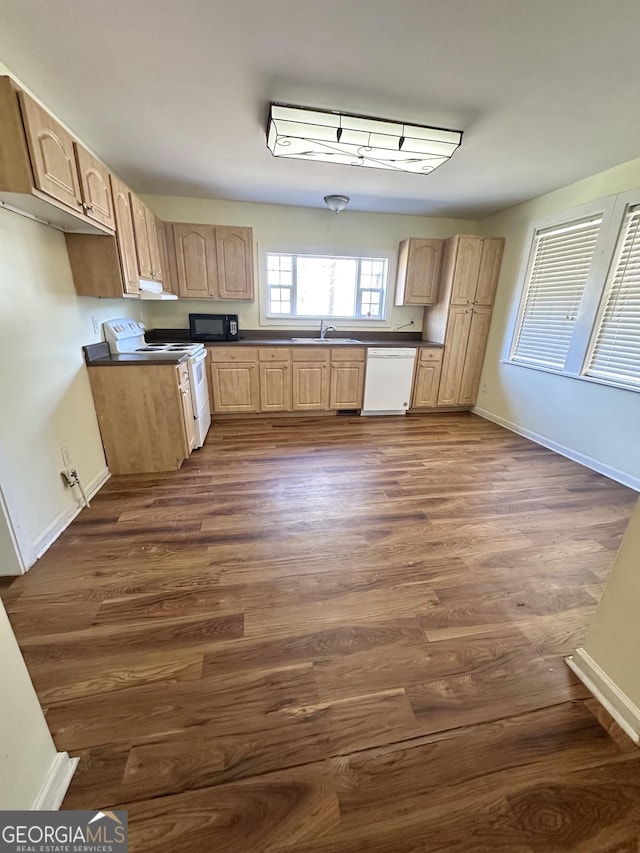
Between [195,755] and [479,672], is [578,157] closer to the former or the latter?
[479,672]

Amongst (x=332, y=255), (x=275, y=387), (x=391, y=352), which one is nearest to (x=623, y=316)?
(x=391, y=352)

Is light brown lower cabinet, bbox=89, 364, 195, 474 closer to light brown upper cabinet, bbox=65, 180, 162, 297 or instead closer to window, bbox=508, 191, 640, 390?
light brown upper cabinet, bbox=65, 180, 162, 297

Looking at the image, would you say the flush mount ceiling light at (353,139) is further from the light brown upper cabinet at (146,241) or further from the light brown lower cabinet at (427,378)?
the light brown lower cabinet at (427,378)

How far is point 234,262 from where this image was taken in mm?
3900

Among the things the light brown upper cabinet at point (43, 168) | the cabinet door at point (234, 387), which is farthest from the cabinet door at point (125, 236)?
the cabinet door at point (234, 387)

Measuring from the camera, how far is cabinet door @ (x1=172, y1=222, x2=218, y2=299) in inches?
146

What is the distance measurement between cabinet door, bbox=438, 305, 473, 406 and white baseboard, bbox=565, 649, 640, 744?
140 inches

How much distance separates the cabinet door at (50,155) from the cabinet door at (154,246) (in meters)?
1.36

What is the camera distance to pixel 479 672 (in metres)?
1.31

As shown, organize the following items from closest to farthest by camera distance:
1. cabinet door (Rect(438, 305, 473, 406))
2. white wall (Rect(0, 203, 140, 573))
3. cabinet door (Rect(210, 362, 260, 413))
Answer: white wall (Rect(0, 203, 140, 573)) → cabinet door (Rect(210, 362, 260, 413)) → cabinet door (Rect(438, 305, 473, 406))

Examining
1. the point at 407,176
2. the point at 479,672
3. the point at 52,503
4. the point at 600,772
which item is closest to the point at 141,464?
the point at 52,503

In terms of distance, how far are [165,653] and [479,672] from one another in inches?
50.4

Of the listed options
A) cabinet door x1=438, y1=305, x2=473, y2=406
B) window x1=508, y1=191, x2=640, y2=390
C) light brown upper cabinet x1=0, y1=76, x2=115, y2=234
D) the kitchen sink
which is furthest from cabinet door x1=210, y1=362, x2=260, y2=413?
window x1=508, y1=191, x2=640, y2=390

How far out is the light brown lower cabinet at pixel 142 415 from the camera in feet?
8.66
